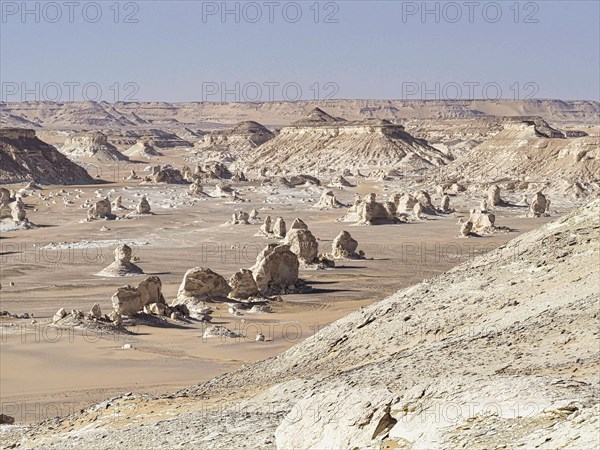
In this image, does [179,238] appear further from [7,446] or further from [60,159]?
[60,159]

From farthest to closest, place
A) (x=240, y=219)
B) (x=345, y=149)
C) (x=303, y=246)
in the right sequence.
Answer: (x=345, y=149) < (x=240, y=219) < (x=303, y=246)

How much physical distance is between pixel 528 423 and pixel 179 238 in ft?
135

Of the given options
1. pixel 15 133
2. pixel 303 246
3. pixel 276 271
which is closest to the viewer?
pixel 276 271

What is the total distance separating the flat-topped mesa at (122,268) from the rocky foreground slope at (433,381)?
18.8m

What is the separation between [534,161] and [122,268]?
53405 millimetres

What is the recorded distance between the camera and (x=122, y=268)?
34.2 m

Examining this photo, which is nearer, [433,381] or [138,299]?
[433,381]

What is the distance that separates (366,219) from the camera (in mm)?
52250

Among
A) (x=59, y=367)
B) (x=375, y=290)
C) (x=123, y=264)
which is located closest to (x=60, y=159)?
(x=123, y=264)

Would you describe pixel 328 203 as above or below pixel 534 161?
below

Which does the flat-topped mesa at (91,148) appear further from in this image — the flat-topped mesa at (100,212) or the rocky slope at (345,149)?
the flat-topped mesa at (100,212)

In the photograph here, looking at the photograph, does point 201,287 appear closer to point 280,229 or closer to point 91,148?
point 280,229

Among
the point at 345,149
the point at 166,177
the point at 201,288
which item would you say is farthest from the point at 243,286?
the point at 345,149

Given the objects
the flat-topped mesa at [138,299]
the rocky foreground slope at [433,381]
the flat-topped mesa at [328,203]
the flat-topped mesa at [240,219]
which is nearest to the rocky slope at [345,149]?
the flat-topped mesa at [328,203]
